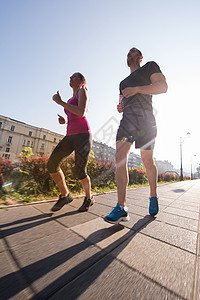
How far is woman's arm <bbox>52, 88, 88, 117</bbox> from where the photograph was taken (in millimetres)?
1863

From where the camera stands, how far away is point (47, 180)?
3.17 metres

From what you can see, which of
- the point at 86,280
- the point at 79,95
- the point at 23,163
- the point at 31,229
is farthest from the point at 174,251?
the point at 23,163

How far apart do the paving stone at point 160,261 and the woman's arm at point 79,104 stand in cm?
162

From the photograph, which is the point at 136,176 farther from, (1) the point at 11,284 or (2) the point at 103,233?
(1) the point at 11,284

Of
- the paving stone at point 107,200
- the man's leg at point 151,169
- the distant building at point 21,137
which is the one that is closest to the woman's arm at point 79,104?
the man's leg at point 151,169

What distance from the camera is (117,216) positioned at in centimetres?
137

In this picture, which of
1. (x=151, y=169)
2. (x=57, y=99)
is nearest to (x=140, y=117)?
(x=151, y=169)

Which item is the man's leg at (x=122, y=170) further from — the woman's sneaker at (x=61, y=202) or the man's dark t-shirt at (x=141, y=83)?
the woman's sneaker at (x=61, y=202)

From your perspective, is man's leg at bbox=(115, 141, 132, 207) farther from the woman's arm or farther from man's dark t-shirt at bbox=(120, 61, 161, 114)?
the woman's arm

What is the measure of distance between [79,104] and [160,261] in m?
1.92

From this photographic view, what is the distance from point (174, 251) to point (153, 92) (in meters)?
1.59

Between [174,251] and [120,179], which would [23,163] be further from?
[174,251]

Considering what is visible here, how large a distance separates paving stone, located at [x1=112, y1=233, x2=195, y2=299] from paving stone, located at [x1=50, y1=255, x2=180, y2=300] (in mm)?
60

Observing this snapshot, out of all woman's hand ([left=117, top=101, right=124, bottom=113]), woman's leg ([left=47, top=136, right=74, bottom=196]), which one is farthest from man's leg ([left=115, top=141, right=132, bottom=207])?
woman's leg ([left=47, top=136, right=74, bottom=196])
